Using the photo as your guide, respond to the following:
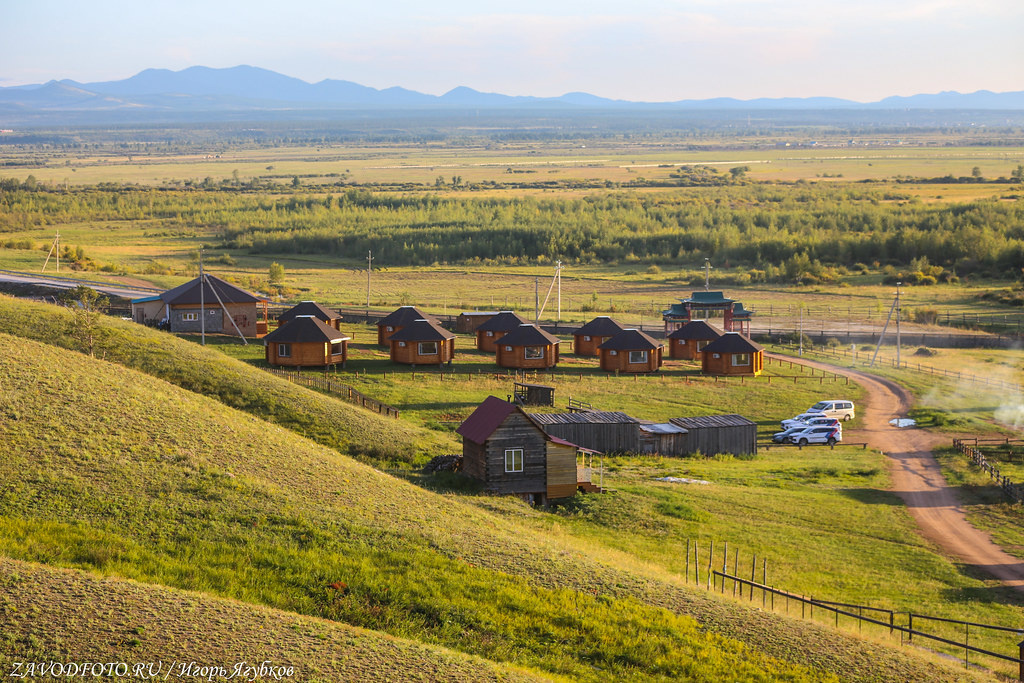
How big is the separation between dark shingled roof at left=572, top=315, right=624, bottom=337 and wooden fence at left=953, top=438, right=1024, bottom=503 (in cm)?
2032

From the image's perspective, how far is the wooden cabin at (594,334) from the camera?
2343 inches

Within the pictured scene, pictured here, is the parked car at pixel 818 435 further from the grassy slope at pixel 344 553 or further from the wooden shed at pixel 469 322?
the wooden shed at pixel 469 322

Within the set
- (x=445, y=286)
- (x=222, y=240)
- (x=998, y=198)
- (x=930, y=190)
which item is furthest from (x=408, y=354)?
(x=930, y=190)

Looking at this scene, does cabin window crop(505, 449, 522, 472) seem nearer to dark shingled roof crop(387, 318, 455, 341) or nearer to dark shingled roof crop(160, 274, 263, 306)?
dark shingled roof crop(387, 318, 455, 341)

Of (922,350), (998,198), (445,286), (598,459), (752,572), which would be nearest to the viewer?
(752,572)

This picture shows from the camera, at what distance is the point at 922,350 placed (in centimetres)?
6612

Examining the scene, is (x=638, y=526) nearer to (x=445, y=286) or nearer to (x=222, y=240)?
(x=445, y=286)

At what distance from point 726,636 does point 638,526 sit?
358 inches

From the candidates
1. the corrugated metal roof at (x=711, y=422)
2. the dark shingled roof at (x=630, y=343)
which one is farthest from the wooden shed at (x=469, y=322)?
the corrugated metal roof at (x=711, y=422)

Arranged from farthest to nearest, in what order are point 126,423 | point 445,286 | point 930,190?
point 930,190 → point 445,286 → point 126,423

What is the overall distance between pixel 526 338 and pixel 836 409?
15.4 metres

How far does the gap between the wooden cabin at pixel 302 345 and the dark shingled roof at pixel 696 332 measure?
19.4 metres

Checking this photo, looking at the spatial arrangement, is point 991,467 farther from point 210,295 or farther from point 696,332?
point 210,295

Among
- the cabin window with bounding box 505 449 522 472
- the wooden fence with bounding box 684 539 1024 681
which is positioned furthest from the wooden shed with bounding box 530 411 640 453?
the wooden fence with bounding box 684 539 1024 681
